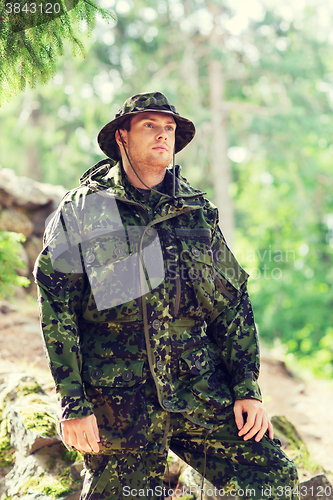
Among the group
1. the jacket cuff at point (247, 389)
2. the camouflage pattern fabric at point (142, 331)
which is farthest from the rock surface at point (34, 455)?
the jacket cuff at point (247, 389)

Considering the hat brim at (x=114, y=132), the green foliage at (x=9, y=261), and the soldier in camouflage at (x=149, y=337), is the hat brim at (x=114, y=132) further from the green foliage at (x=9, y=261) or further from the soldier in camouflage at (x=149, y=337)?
the green foliage at (x=9, y=261)

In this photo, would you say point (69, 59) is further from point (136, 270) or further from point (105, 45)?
point (136, 270)

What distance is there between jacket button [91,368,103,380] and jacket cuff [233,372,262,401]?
77 cm

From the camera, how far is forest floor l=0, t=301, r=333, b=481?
489cm

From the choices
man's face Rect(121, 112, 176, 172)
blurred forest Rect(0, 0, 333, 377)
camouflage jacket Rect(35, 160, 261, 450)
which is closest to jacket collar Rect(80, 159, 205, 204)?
camouflage jacket Rect(35, 160, 261, 450)

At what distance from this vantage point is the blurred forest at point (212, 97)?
13672mm

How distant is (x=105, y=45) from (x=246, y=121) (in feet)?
17.6

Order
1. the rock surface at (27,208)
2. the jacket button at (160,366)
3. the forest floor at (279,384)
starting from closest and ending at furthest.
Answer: the jacket button at (160,366) → the forest floor at (279,384) → the rock surface at (27,208)

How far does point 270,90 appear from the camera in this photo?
14.5m

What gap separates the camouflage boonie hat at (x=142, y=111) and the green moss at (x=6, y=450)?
2.39 meters

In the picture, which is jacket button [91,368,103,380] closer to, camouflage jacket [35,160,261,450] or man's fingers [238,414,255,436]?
camouflage jacket [35,160,261,450]

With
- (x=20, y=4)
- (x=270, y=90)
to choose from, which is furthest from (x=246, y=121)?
(x=20, y=4)

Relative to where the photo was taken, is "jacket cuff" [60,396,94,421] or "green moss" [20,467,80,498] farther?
"green moss" [20,467,80,498]

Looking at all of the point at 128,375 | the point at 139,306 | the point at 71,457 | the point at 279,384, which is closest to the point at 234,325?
the point at 139,306
